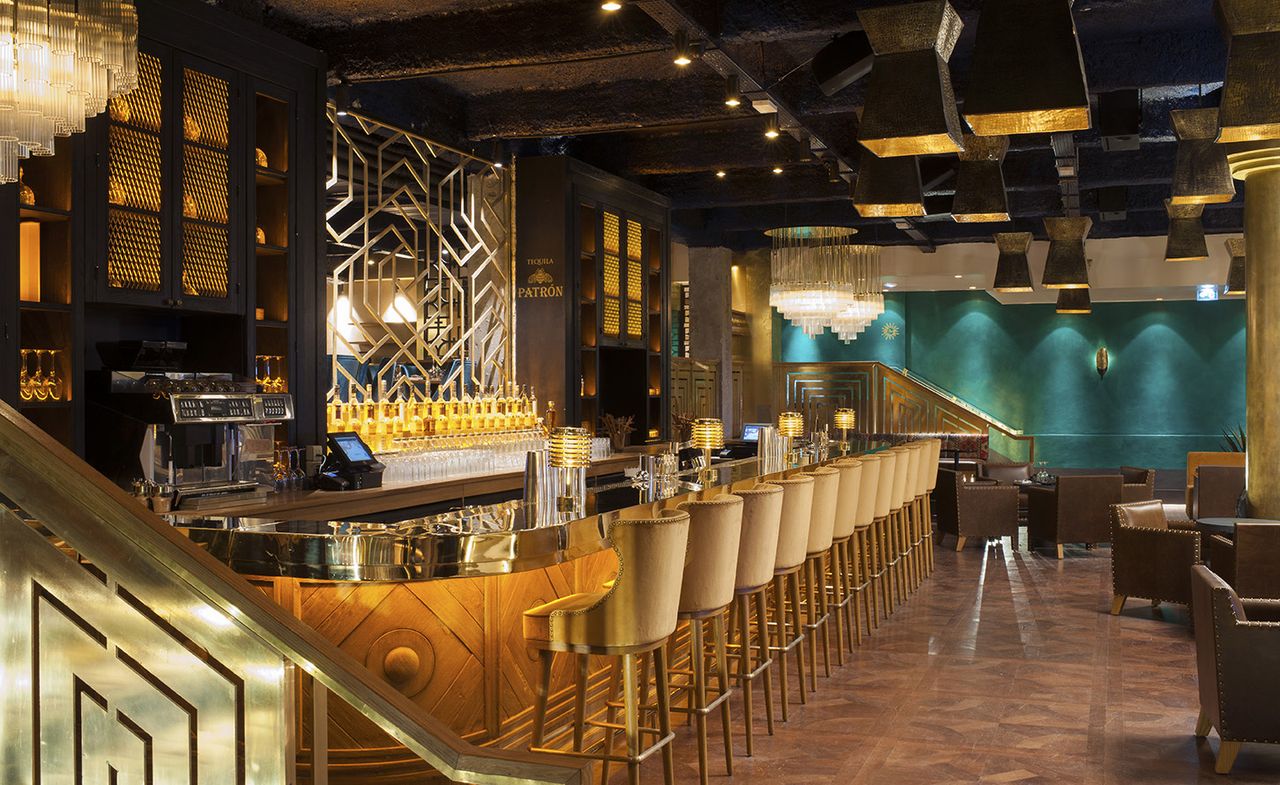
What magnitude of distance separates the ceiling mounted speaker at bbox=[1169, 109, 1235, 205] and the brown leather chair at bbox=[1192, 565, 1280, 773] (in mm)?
4106

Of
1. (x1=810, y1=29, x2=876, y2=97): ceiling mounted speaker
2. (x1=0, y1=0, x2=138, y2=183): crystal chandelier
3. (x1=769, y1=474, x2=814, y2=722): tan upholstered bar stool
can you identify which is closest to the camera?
(x1=0, y1=0, x2=138, y2=183): crystal chandelier

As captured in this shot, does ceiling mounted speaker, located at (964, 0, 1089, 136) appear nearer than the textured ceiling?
Yes

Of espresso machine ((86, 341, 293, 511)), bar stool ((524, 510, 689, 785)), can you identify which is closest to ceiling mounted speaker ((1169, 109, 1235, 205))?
bar stool ((524, 510, 689, 785))

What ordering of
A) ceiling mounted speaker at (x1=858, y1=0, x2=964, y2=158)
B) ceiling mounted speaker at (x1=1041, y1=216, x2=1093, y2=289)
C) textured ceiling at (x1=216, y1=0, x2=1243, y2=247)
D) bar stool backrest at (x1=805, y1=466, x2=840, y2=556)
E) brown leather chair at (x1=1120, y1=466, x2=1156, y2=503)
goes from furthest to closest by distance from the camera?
brown leather chair at (x1=1120, y1=466, x2=1156, y2=503) → ceiling mounted speaker at (x1=1041, y1=216, x2=1093, y2=289) → textured ceiling at (x1=216, y1=0, x2=1243, y2=247) → bar stool backrest at (x1=805, y1=466, x2=840, y2=556) → ceiling mounted speaker at (x1=858, y1=0, x2=964, y2=158)

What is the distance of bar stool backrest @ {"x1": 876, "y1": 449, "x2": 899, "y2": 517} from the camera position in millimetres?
7773

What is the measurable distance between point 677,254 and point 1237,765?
12441 mm

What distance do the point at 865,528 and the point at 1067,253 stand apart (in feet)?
16.1

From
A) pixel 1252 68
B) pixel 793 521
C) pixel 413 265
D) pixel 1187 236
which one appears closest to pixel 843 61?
pixel 1252 68

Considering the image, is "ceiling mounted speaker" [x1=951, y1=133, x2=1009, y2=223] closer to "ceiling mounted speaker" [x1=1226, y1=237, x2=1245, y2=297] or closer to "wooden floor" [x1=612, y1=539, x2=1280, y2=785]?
"wooden floor" [x1=612, y1=539, x2=1280, y2=785]

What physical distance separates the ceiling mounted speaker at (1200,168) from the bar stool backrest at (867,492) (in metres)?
2.93

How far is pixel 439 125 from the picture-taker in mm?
8570

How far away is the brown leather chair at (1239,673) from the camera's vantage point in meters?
4.66

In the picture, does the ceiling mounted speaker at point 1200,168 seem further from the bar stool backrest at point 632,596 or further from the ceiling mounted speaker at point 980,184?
the bar stool backrest at point 632,596

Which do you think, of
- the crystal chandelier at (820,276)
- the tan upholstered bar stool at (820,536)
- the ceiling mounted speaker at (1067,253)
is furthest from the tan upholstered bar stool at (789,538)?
the crystal chandelier at (820,276)
